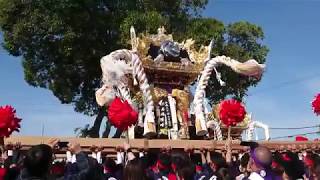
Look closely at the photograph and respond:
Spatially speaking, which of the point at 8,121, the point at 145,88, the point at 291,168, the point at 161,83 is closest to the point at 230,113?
the point at 291,168

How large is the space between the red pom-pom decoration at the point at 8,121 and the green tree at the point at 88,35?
40.9 ft

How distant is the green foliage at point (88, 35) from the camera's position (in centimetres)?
1889

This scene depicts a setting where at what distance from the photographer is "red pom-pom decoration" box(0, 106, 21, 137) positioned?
6148mm

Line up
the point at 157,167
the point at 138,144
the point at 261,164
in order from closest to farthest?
the point at 261,164
the point at 157,167
the point at 138,144

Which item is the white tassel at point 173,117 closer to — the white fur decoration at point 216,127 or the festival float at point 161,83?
the festival float at point 161,83

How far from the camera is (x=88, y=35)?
64.8ft

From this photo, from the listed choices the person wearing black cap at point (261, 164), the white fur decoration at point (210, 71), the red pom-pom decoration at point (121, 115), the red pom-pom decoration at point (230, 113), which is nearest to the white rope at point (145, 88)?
the white fur decoration at point (210, 71)

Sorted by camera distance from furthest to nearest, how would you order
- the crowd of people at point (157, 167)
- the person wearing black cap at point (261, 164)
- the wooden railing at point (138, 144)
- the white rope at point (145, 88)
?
the white rope at point (145, 88) → the wooden railing at point (138, 144) → the person wearing black cap at point (261, 164) → the crowd of people at point (157, 167)

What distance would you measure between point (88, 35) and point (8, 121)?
1378 centimetres

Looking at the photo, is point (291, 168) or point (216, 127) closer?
point (291, 168)

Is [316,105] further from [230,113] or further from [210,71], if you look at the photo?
[210,71]

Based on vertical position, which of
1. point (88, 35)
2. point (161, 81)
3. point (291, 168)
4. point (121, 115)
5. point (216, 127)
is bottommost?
point (291, 168)

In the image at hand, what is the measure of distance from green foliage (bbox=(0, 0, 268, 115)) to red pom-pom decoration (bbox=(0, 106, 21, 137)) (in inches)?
490

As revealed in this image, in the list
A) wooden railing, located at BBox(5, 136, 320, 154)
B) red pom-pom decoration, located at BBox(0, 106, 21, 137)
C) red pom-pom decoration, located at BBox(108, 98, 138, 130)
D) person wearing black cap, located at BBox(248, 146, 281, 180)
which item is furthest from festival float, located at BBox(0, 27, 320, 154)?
person wearing black cap, located at BBox(248, 146, 281, 180)
